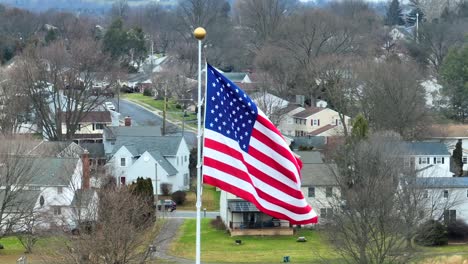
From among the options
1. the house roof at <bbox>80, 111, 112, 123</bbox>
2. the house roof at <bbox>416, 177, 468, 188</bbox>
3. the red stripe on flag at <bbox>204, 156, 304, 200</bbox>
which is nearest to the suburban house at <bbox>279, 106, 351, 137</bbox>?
the house roof at <bbox>80, 111, 112, 123</bbox>

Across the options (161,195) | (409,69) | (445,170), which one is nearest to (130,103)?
(409,69)

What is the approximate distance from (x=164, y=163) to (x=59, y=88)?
1328 cm

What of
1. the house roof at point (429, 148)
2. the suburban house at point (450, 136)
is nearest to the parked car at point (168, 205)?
the house roof at point (429, 148)

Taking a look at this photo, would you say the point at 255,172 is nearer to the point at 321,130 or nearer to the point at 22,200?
the point at 22,200

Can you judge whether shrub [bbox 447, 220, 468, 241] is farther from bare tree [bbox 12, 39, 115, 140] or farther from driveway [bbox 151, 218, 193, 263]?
bare tree [bbox 12, 39, 115, 140]

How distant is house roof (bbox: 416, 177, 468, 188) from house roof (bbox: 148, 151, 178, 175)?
44.9ft

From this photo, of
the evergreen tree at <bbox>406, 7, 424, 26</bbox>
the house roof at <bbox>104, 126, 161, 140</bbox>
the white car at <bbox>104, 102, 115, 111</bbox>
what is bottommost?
the house roof at <bbox>104, 126, 161, 140</bbox>

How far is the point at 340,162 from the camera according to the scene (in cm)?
4412

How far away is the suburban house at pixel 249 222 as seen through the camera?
43469mm

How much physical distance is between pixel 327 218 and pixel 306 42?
50000 millimetres

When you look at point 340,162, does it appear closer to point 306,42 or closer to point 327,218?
point 327,218

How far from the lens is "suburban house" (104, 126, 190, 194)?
5256cm

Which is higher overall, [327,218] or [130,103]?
[130,103]

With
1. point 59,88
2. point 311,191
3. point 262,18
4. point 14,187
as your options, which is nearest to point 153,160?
point 311,191
